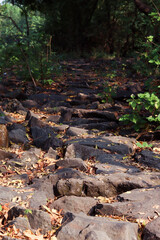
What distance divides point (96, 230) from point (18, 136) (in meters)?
2.77

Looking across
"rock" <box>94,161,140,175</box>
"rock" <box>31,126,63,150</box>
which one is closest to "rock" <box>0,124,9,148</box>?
"rock" <box>31,126,63,150</box>

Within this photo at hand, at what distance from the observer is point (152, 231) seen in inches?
90.7

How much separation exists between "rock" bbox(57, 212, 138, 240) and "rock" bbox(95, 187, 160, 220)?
29cm

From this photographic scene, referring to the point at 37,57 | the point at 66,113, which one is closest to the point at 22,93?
the point at 66,113

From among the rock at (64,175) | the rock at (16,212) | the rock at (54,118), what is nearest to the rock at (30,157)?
the rock at (64,175)

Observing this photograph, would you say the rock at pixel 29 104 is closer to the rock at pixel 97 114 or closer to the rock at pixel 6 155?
the rock at pixel 97 114

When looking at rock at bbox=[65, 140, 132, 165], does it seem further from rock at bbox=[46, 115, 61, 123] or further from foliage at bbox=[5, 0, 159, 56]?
foliage at bbox=[5, 0, 159, 56]

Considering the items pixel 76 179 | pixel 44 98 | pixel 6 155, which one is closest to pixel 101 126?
pixel 6 155

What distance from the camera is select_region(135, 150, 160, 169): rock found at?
3898 mm

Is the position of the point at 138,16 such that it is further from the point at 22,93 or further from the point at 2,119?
the point at 2,119

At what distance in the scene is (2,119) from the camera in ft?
18.1

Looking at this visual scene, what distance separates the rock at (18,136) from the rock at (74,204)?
75.3 inches

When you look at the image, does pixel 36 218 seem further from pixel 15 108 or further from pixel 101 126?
pixel 15 108

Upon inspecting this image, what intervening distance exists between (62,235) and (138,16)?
54.7 feet
